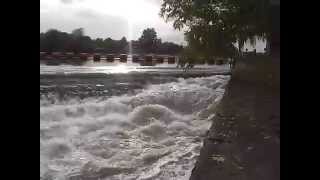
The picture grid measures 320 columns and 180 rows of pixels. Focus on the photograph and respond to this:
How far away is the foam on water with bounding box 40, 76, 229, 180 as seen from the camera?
283 cm

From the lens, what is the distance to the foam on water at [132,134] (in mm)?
2826

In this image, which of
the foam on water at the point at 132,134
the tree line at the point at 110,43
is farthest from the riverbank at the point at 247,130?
the tree line at the point at 110,43

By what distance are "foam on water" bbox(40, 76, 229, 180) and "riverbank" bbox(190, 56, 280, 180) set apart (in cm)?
14

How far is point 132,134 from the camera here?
339 cm

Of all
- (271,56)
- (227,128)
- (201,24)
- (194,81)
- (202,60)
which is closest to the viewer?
(271,56)

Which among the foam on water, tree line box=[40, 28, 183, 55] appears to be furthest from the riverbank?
tree line box=[40, 28, 183, 55]

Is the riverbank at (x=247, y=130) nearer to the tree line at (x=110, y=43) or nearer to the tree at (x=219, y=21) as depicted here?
the tree at (x=219, y=21)

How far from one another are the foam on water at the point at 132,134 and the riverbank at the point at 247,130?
0.14m

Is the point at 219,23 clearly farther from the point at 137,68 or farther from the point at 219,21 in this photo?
the point at 137,68

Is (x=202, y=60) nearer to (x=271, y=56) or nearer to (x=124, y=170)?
(x=271, y=56)

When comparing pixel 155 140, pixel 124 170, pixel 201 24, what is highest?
pixel 201 24
